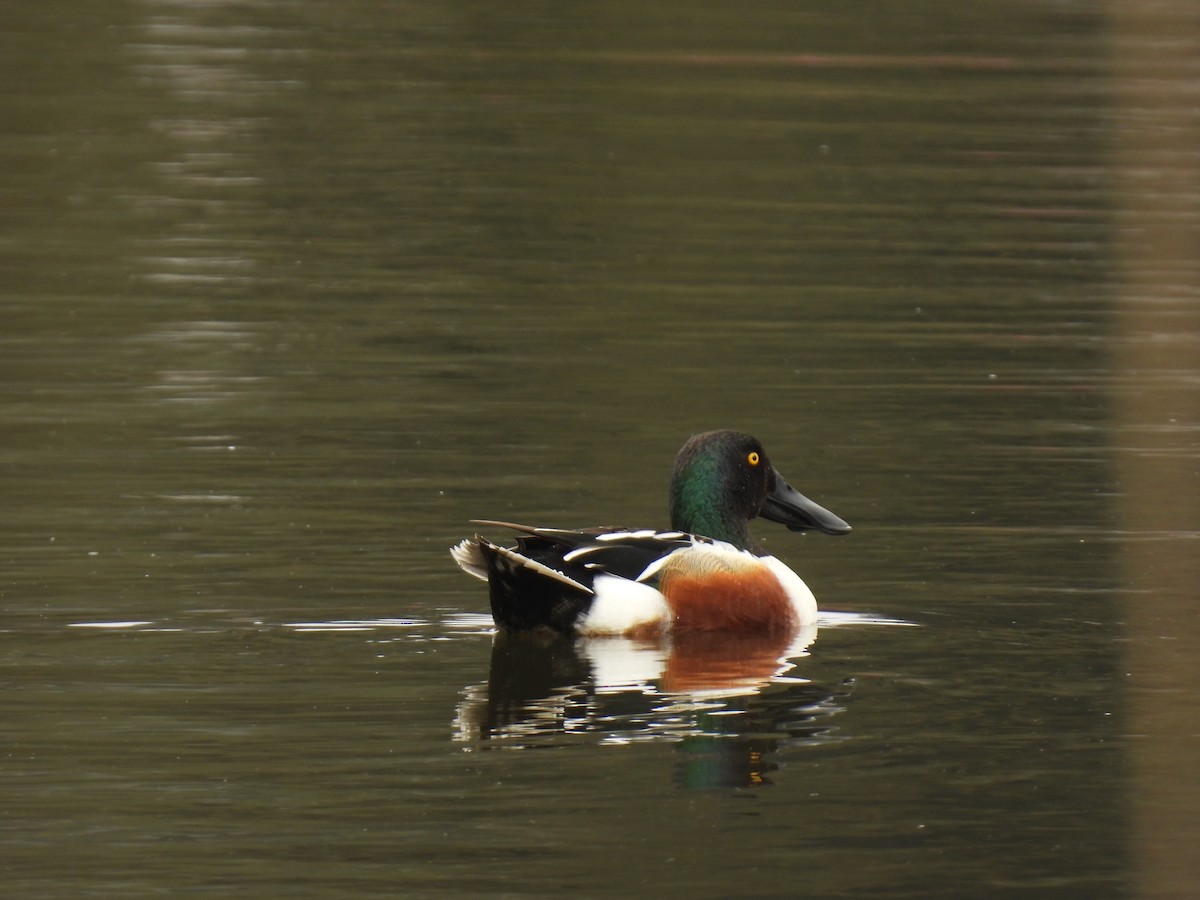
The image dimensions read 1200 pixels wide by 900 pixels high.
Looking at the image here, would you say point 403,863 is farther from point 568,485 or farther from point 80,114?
point 80,114

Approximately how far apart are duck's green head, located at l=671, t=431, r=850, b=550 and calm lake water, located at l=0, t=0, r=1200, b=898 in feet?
1.60

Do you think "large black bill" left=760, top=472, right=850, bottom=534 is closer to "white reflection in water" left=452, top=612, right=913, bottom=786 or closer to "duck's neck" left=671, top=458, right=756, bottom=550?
"duck's neck" left=671, top=458, right=756, bottom=550

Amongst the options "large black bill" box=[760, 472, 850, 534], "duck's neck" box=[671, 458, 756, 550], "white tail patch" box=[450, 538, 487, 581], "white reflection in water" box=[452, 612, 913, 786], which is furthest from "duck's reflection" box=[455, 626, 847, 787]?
"large black bill" box=[760, 472, 850, 534]

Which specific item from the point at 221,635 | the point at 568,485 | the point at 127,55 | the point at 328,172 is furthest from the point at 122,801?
the point at 127,55

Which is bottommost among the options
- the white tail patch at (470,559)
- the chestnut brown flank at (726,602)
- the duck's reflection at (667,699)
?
the duck's reflection at (667,699)

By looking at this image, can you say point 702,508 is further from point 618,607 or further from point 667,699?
point 667,699

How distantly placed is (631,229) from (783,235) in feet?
3.78

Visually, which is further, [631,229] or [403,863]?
[631,229]

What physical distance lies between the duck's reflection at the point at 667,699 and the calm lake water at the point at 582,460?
0.03 m

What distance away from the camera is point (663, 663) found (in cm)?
912

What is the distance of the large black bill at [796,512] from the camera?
10.5 metres

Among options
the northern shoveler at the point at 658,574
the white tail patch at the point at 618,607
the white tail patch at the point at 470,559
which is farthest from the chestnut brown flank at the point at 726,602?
the white tail patch at the point at 470,559

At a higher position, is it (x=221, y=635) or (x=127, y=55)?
(x=127, y=55)

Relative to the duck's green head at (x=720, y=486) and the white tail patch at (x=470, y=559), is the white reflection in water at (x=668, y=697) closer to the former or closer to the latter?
the white tail patch at (x=470, y=559)
